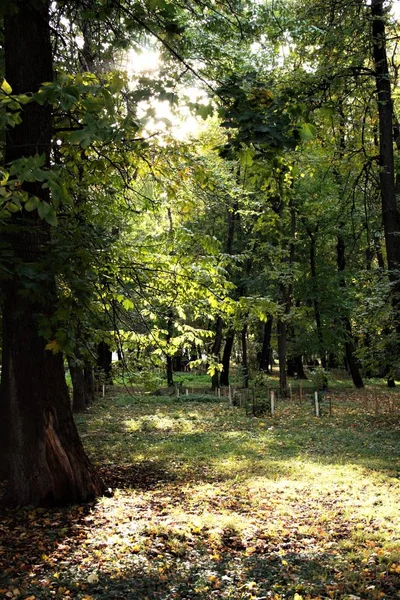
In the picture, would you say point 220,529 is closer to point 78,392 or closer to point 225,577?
point 225,577

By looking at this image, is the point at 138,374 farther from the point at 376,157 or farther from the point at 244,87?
the point at 376,157

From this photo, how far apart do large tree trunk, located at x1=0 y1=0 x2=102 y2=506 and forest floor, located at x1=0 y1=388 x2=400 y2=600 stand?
0.38m

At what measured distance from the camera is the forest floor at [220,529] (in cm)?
434

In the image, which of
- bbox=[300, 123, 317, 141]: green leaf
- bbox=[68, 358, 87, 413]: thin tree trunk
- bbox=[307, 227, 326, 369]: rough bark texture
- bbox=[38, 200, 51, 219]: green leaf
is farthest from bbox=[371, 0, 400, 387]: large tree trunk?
bbox=[307, 227, 326, 369]: rough bark texture

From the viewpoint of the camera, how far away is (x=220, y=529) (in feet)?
18.7

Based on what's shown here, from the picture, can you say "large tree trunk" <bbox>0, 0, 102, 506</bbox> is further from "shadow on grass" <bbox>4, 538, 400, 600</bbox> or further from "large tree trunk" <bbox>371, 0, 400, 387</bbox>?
"large tree trunk" <bbox>371, 0, 400, 387</bbox>

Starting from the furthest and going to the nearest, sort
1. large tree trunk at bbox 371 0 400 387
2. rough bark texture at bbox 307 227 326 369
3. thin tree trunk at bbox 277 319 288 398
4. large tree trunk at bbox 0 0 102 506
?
rough bark texture at bbox 307 227 326 369 < thin tree trunk at bbox 277 319 288 398 < large tree trunk at bbox 371 0 400 387 < large tree trunk at bbox 0 0 102 506

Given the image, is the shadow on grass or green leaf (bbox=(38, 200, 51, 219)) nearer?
green leaf (bbox=(38, 200, 51, 219))

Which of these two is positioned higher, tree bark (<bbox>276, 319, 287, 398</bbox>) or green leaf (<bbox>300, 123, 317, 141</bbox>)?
green leaf (<bbox>300, 123, 317, 141</bbox>)

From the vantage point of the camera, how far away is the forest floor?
14.2 feet

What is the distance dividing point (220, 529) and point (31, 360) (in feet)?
9.58

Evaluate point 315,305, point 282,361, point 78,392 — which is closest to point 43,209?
point 78,392

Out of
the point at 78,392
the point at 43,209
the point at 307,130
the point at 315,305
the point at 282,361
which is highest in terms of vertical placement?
the point at 315,305

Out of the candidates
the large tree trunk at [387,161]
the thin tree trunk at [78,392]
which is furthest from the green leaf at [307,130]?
the thin tree trunk at [78,392]
